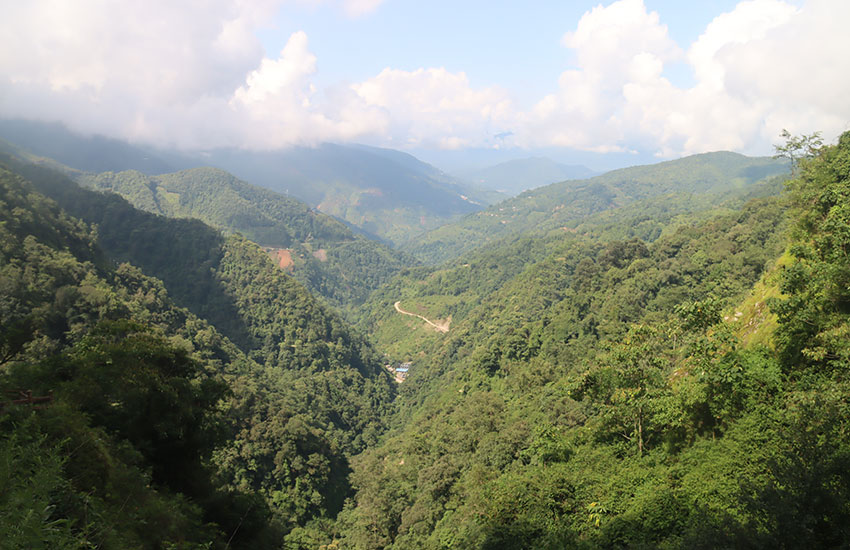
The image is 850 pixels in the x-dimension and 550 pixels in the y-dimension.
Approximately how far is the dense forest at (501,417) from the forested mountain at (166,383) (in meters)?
0.15

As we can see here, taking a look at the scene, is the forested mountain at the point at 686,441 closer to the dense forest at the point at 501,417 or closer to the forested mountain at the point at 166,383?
the dense forest at the point at 501,417

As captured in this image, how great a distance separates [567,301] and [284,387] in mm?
51557

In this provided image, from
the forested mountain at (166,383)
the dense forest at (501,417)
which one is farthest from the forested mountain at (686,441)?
the forested mountain at (166,383)

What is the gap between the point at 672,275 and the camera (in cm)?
5497

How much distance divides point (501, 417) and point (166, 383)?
3085 centimetres

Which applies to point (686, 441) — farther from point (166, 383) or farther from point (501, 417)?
point (501, 417)

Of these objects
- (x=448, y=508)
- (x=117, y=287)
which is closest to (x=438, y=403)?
(x=448, y=508)

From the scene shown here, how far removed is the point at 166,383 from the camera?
63.9 ft

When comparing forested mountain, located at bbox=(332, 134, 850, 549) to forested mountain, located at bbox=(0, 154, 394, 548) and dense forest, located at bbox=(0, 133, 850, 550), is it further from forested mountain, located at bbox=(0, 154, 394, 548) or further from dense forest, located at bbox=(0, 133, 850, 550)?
forested mountain, located at bbox=(0, 154, 394, 548)

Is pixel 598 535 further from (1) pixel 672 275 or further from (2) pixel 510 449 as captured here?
(1) pixel 672 275

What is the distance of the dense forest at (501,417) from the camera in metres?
11.2

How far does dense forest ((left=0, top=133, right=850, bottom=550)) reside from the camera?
11.2 meters

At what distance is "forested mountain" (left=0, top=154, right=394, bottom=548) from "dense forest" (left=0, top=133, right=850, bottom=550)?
146 mm

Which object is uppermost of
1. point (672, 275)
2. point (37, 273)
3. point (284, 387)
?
point (672, 275)
